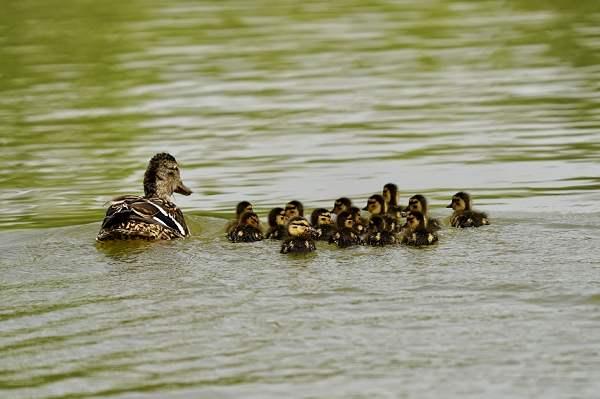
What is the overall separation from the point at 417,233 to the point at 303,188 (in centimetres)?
290

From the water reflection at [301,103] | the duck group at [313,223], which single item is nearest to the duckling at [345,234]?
the duck group at [313,223]

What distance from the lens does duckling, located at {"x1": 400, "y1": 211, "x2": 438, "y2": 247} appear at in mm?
8891

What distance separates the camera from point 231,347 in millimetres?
6844

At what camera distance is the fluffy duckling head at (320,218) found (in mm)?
9539

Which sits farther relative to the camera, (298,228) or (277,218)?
(277,218)

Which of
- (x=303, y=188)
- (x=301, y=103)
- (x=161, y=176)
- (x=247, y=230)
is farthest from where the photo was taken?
(x=301, y=103)

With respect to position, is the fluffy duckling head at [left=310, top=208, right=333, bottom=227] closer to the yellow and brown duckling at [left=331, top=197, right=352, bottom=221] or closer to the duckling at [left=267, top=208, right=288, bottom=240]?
the duckling at [left=267, top=208, right=288, bottom=240]

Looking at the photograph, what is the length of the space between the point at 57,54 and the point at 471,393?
15370 millimetres

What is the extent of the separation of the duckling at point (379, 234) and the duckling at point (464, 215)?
540 mm

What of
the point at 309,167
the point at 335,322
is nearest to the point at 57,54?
the point at 309,167

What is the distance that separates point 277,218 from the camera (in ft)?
32.0

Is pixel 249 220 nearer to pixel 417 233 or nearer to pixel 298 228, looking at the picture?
pixel 298 228

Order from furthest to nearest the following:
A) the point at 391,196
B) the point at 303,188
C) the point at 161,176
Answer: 1. the point at 303,188
2. the point at 161,176
3. the point at 391,196

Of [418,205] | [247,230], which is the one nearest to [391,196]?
[418,205]
